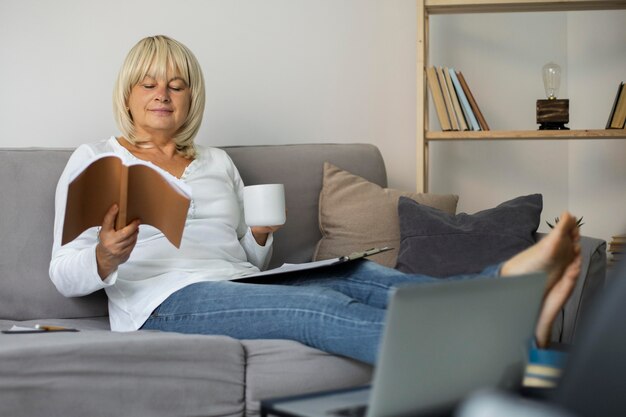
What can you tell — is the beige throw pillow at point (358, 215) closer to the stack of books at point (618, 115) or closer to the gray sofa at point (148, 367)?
the gray sofa at point (148, 367)

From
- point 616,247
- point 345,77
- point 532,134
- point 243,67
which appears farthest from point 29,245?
point 616,247

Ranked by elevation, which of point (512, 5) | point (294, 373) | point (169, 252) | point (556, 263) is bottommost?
point (294, 373)

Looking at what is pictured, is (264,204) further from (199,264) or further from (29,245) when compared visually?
(29,245)

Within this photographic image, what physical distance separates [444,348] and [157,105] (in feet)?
5.34

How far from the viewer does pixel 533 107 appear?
141 inches

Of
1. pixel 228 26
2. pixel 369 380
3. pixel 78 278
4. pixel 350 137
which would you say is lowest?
pixel 369 380

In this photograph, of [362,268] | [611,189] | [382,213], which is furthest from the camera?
[611,189]

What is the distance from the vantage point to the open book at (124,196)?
183cm

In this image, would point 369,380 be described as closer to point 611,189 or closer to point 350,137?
point 350,137


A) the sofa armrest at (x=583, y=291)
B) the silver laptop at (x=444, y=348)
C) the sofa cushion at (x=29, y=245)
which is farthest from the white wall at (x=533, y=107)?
the silver laptop at (x=444, y=348)

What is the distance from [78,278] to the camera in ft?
6.95

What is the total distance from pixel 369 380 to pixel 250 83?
1638 millimetres

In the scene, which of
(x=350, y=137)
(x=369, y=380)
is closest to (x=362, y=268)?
(x=369, y=380)

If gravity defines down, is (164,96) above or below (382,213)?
above
